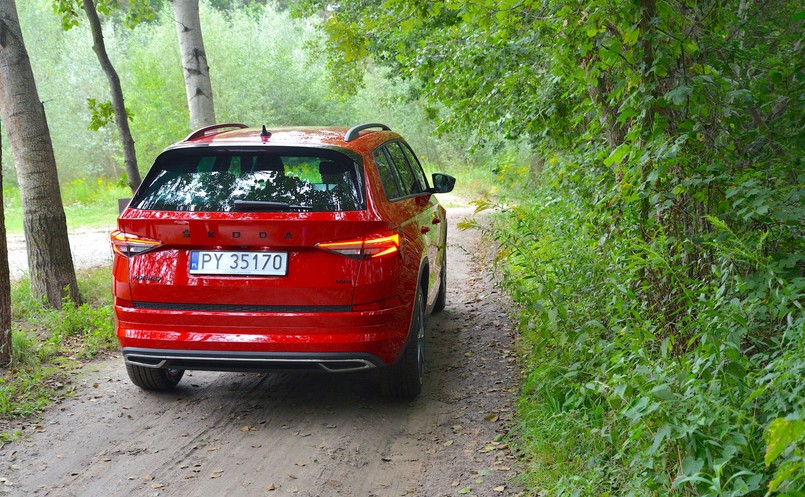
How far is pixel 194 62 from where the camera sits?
9.62 m

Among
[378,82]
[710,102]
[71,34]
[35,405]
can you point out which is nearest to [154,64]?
[71,34]

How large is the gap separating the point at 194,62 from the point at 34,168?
8.82ft

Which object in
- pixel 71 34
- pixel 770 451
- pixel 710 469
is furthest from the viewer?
pixel 71 34

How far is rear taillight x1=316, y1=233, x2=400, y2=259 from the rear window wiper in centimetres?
28

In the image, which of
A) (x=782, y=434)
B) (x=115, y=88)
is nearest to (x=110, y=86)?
(x=115, y=88)

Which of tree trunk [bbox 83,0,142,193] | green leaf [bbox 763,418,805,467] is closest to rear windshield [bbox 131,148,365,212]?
green leaf [bbox 763,418,805,467]

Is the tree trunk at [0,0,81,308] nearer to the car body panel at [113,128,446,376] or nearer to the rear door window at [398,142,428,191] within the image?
the car body panel at [113,128,446,376]

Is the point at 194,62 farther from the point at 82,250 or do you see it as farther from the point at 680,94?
the point at 680,94

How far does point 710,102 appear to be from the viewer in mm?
4090

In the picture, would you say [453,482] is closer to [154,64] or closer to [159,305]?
[159,305]

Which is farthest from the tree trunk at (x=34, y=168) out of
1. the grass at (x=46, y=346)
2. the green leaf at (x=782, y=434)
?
the green leaf at (x=782, y=434)

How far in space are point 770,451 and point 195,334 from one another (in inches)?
135

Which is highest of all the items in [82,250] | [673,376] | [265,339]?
[673,376]

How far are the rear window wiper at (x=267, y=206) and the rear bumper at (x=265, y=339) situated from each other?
25.9 inches
